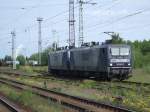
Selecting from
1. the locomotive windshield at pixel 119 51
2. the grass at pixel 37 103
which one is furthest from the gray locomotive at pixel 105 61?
the grass at pixel 37 103

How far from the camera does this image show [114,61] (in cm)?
3484

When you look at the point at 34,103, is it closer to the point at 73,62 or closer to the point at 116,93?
the point at 116,93

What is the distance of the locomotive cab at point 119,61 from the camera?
34.6 metres

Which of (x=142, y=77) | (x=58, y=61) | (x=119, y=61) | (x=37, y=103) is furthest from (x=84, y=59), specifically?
(x=37, y=103)

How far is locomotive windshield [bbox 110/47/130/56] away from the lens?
34938 mm

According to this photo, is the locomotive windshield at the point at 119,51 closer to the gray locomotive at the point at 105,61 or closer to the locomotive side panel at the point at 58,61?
the gray locomotive at the point at 105,61

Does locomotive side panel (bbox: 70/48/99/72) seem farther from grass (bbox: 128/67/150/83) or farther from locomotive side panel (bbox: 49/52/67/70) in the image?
grass (bbox: 128/67/150/83)

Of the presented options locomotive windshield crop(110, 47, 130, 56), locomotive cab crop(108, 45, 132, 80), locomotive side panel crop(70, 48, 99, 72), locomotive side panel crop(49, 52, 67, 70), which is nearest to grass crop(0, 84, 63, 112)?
locomotive cab crop(108, 45, 132, 80)

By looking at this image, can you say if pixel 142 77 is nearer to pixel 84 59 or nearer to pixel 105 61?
pixel 84 59

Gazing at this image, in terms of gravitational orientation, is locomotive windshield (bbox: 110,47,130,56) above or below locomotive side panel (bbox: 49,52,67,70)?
above

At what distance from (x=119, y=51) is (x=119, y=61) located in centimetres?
81

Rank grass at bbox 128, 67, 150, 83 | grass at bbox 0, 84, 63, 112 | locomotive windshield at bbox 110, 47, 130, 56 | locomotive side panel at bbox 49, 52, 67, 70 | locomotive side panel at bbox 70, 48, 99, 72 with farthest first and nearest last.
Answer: locomotive side panel at bbox 49, 52, 67, 70
grass at bbox 128, 67, 150, 83
locomotive side panel at bbox 70, 48, 99, 72
locomotive windshield at bbox 110, 47, 130, 56
grass at bbox 0, 84, 63, 112

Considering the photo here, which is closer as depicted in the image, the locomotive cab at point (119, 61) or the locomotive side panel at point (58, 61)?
the locomotive cab at point (119, 61)

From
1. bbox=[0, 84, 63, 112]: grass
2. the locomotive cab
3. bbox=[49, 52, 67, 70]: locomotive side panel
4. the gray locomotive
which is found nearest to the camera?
bbox=[0, 84, 63, 112]: grass
